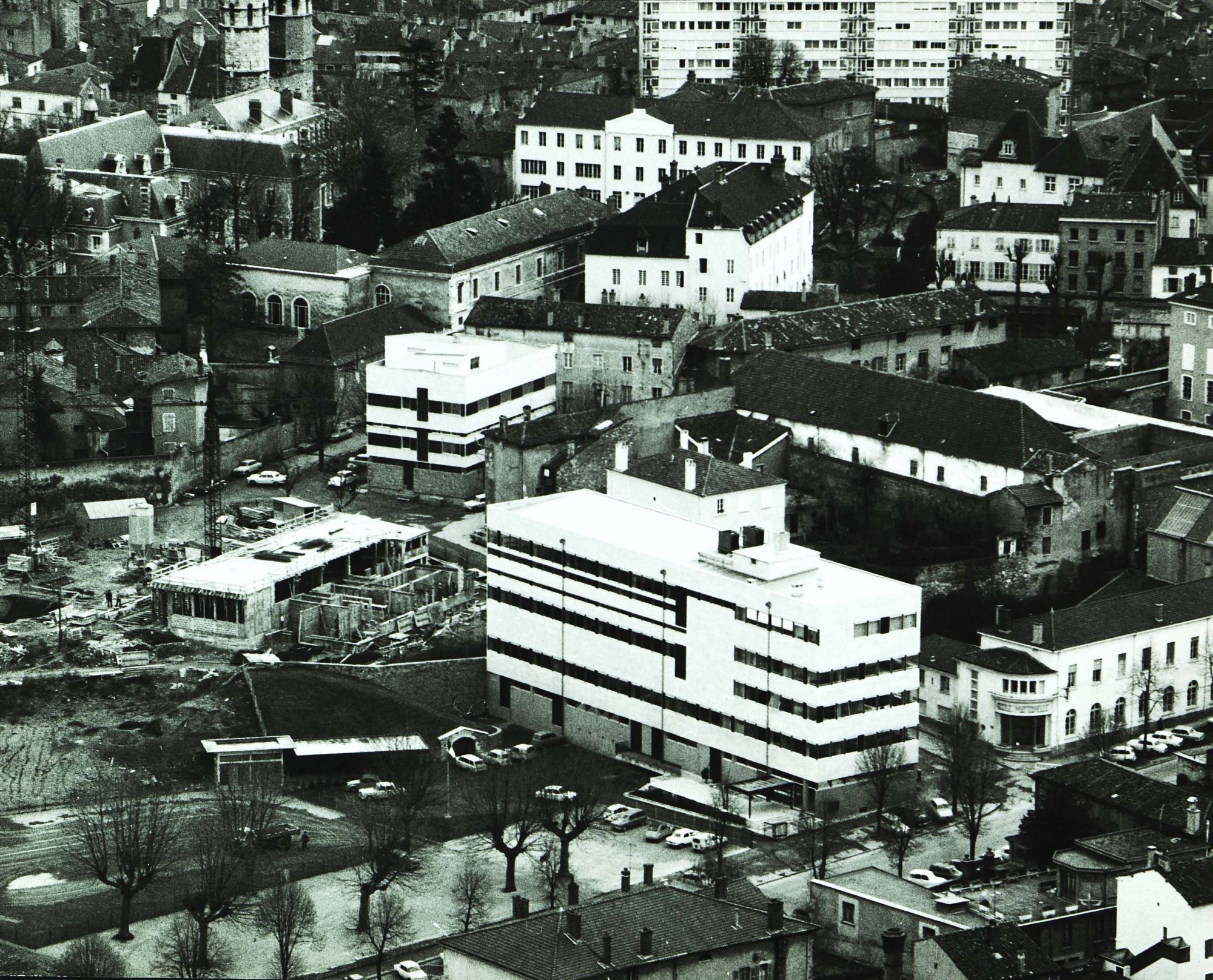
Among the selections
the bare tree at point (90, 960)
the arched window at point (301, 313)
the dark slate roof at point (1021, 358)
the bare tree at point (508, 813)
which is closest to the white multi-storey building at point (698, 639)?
the bare tree at point (508, 813)

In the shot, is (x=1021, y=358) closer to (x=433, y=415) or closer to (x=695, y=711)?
(x=433, y=415)

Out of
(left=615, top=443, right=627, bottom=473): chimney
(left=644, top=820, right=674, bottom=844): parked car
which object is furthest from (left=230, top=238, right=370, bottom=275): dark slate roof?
(left=644, top=820, right=674, bottom=844): parked car

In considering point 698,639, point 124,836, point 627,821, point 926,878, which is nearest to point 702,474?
point 698,639

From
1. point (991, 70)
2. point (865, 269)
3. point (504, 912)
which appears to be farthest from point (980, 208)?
point (504, 912)

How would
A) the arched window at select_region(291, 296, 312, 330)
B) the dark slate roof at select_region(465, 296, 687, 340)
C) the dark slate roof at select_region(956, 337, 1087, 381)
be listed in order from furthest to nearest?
the arched window at select_region(291, 296, 312, 330) < the dark slate roof at select_region(956, 337, 1087, 381) < the dark slate roof at select_region(465, 296, 687, 340)

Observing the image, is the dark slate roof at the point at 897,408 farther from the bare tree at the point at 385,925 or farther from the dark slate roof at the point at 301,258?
the bare tree at the point at 385,925

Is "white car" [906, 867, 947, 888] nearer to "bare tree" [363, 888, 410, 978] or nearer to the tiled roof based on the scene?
"bare tree" [363, 888, 410, 978]
